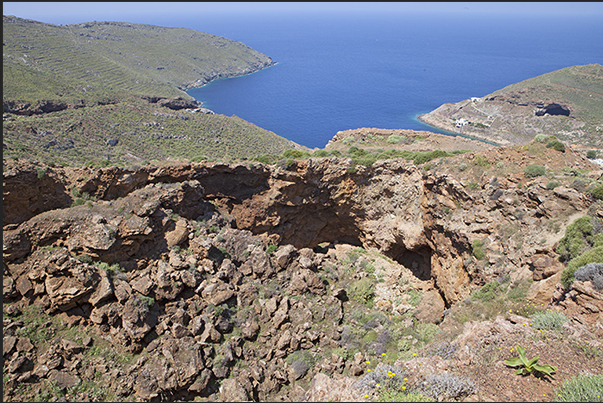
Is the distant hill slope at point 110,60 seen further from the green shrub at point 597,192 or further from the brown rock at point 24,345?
the green shrub at point 597,192

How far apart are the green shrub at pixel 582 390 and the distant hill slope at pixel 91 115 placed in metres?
21.2

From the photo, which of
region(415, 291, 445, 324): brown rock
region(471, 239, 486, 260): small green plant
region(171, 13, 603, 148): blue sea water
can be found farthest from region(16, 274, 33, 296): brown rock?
region(171, 13, 603, 148): blue sea water

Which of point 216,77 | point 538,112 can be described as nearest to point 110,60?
point 216,77

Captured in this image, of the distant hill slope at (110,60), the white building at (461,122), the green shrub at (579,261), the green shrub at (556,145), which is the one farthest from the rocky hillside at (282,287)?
the white building at (461,122)

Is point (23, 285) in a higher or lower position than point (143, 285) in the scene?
higher

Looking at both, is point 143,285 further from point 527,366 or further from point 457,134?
point 457,134

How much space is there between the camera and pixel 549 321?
1143cm

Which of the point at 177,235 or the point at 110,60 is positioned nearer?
the point at 177,235

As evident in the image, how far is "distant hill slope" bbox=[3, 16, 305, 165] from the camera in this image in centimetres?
3775

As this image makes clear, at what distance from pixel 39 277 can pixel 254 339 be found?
961 centimetres

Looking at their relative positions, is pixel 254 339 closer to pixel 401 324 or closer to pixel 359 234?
pixel 401 324

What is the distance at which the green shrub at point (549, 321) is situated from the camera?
11344 mm

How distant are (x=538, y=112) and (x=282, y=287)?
98989 millimetres

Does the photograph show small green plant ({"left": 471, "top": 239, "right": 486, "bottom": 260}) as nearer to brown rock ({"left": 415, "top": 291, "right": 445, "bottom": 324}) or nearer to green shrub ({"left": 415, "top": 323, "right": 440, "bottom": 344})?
brown rock ({"left": 415, "top": 291, "right": 445, "bottom": 324})
